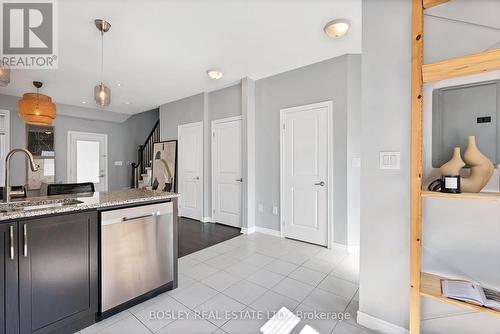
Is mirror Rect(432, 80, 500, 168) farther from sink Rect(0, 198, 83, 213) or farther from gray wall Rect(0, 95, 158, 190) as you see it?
gray wall Rect(0, 95, 158, 190)

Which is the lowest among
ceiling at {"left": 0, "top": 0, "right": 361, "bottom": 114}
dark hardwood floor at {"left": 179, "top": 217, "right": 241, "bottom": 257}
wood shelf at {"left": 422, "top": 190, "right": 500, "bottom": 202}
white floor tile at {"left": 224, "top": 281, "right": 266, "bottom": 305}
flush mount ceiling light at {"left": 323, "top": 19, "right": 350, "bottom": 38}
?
white floor tile at {"left": 224, "top": 281, "right": 266, "bottom": 305}

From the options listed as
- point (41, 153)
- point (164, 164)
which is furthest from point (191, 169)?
point (41, 153)

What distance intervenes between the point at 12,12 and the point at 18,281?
2.46 metres

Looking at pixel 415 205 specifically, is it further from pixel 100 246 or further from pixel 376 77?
pixel 100 246

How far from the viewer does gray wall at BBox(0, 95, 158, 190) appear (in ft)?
16.4

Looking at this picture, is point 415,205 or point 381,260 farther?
point 381,260

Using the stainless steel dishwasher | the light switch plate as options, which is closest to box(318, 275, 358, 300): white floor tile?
the light switch plate

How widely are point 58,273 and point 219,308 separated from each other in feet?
3.86

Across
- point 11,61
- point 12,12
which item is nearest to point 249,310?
point 12,12

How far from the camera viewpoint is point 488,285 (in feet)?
4.26

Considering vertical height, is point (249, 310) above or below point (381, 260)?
below

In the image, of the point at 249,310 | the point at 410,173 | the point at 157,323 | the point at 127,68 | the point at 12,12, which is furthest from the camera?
the point at 127,68

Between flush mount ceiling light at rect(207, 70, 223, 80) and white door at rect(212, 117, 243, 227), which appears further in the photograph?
white door at rect(212, 117, 243, 227)

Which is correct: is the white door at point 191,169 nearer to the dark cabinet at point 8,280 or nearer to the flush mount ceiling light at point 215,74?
the flush mount ceiling light at point 215,74
